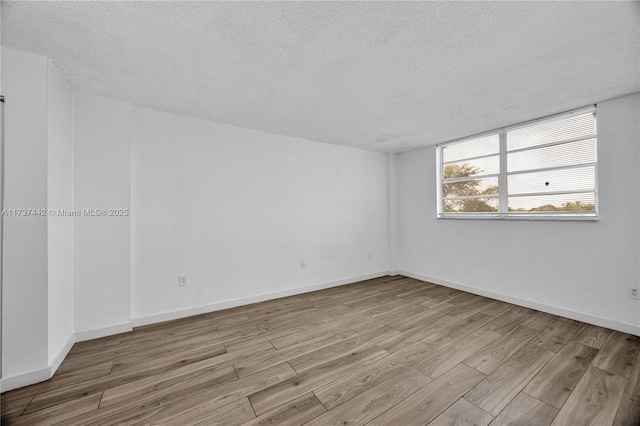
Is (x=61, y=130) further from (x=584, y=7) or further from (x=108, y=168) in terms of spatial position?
(x=584, y=7)

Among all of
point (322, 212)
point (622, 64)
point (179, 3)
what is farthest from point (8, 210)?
point (622, 64)

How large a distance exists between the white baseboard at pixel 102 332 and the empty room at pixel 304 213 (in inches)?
0.8

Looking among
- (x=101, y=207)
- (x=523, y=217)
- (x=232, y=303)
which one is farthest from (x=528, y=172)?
(x=101, y=207)

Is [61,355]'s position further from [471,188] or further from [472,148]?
[472,148]

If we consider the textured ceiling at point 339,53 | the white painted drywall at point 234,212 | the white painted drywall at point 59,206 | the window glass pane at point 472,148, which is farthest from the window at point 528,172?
the white painted drywall at point 59,206

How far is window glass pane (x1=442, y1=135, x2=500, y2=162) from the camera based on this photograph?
375 cm

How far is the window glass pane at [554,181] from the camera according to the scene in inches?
114

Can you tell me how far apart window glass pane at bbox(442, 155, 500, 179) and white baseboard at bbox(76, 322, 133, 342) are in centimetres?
508

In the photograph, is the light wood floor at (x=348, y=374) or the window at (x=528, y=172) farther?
the window at (x=528, y=172)

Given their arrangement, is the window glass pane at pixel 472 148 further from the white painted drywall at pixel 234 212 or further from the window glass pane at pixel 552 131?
the white painted drywall at pixel 234 212

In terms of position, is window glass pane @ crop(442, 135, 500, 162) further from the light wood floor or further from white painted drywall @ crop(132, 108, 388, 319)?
the light wood floor

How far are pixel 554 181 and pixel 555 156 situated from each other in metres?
0.32

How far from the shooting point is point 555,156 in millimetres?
3131

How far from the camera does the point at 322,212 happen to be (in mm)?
4289
